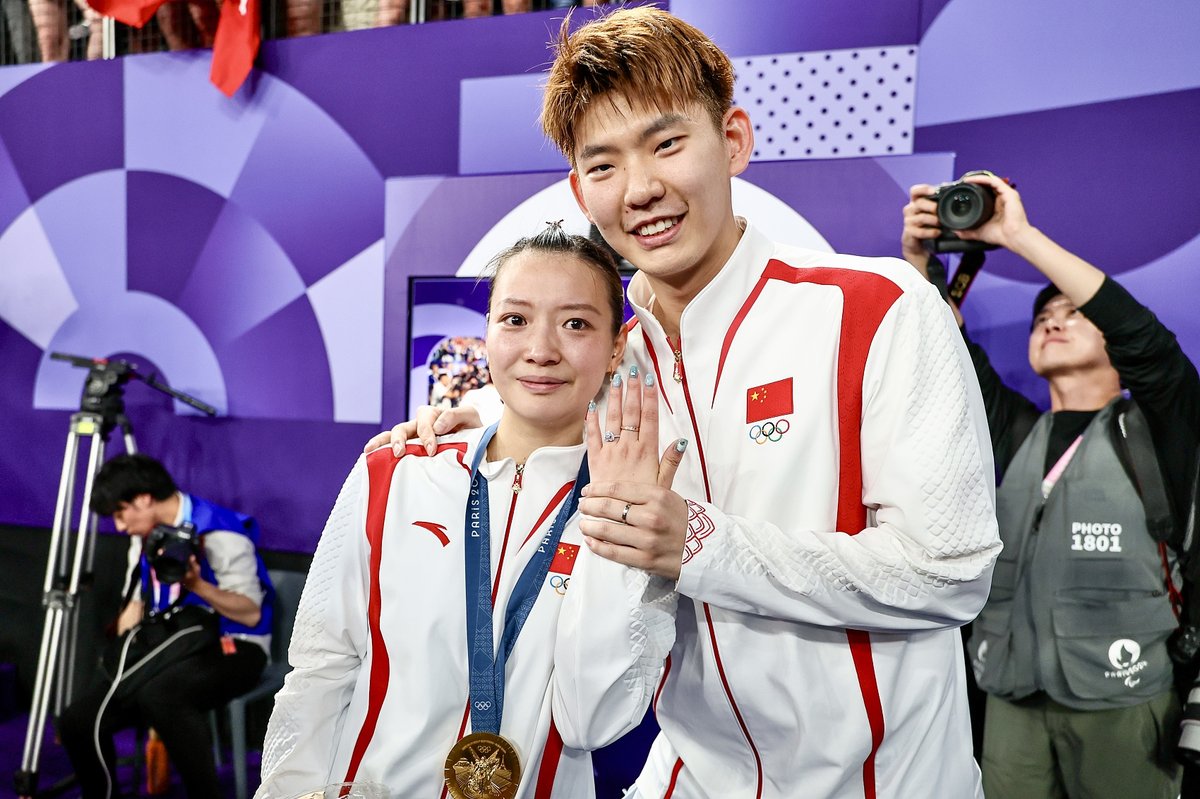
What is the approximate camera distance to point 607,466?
4.35 ft

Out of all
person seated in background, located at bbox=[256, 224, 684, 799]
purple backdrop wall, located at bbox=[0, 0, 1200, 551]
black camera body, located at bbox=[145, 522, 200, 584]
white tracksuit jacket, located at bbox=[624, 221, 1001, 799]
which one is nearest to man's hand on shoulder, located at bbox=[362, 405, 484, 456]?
person seated in background, located at bbox=[256, 224, 684, 799]

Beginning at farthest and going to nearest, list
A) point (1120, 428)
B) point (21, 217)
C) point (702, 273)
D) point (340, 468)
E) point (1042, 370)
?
point (21, 217), point (340, 468), point (1042, 370), point (1120, 428), point (702, 273)

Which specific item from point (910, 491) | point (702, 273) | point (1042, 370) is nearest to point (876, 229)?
point (1042, 370)

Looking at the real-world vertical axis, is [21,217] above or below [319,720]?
above

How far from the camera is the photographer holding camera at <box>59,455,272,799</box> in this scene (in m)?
3.56

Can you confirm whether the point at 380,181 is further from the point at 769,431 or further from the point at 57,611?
the point at 769,431

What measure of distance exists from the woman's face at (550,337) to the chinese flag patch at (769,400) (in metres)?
0.28

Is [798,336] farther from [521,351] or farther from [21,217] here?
[21,217]

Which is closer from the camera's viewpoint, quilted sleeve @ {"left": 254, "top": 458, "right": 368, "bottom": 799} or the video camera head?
quilted sleeve @ {"left": 254, "top": 458, "right": 368, "bottom": 799}

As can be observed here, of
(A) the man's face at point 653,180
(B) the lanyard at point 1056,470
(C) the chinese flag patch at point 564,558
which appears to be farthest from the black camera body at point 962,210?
(C) the chinese flag patch at point 564,558

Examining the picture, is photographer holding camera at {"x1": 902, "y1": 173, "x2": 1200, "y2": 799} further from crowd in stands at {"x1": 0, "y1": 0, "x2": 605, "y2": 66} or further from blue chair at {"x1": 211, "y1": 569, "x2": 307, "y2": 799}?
blue chair at {"x1": 211, "y1": 569, "x2": 307, "y2": 799}

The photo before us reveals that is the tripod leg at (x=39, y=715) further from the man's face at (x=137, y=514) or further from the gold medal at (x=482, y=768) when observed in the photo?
the gold medal at (x=482, y=768)

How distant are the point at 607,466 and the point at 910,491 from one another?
0.42 metres

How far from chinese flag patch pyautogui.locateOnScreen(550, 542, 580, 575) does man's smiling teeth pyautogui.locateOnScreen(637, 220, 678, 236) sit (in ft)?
1.72
